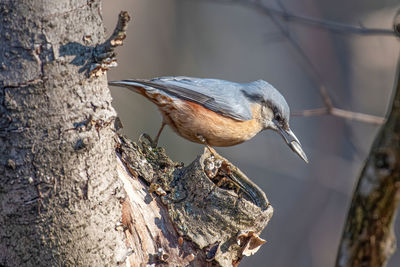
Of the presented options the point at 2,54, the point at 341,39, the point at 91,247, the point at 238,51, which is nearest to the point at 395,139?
the point at 91,247

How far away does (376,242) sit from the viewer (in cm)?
146

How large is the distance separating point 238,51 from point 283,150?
9.49 ft

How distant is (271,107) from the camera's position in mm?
3512

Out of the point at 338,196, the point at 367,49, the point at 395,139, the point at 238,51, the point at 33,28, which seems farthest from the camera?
the point at 238,51

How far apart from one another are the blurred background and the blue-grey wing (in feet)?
9.81

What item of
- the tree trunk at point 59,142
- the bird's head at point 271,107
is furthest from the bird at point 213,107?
the tree trunk at point 59,142

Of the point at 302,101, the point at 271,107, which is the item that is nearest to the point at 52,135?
the point at 271,107

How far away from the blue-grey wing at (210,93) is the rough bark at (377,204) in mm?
1739

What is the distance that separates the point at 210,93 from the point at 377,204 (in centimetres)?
191

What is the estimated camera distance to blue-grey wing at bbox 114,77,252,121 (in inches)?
119

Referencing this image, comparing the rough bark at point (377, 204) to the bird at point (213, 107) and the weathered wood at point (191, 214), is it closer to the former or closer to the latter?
the weathered wood at point (191, 214)

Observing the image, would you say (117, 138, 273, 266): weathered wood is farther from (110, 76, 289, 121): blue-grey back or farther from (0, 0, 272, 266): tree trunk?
(110, 76, 289, 121): blue-grey back

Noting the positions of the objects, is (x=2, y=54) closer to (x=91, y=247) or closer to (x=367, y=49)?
(x=91, y=247)

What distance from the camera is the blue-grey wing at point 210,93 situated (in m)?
3.02
